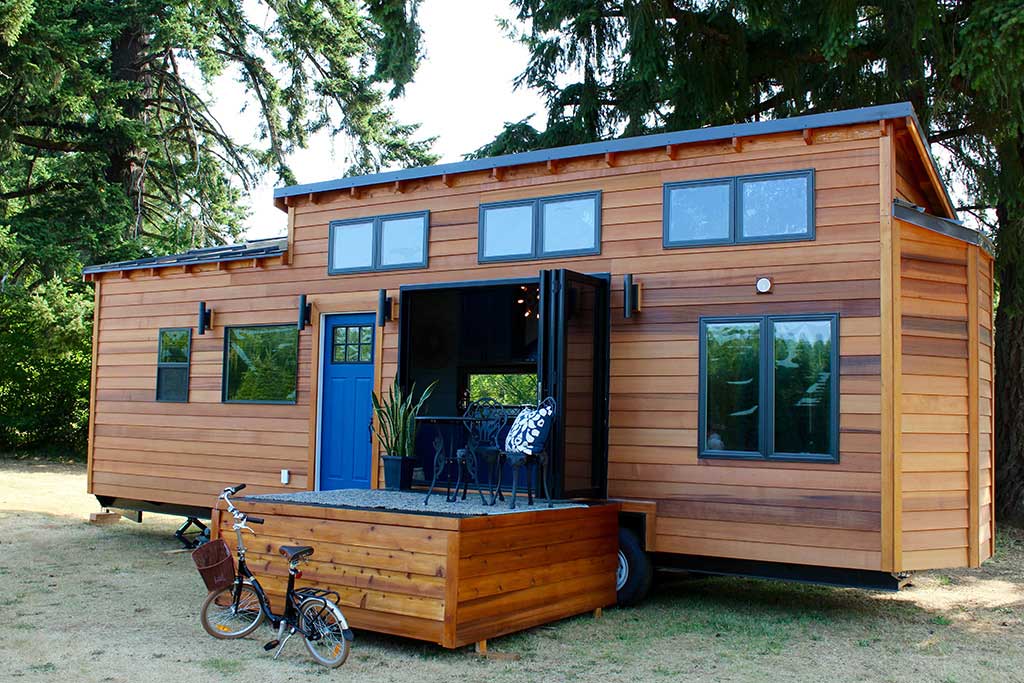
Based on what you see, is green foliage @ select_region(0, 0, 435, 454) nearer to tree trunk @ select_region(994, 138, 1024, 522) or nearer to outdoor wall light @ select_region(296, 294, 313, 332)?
outdoor wall light @ select_region(296, 294, 313, 332)

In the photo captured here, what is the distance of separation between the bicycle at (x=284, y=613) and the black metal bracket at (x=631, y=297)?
308 centimetres

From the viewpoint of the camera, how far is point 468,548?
5855 millimetres

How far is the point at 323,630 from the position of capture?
226 inches

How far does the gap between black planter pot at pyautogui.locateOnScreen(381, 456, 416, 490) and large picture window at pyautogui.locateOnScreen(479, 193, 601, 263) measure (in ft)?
6.12

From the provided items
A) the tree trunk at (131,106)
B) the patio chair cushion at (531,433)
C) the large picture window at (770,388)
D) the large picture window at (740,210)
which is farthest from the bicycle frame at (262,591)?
the tree trunk at (131,106)

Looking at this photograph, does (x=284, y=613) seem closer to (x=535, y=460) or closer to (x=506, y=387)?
(x=535, y=460)

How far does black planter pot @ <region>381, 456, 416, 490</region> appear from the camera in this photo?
8.11 m

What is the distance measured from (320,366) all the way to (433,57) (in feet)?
23.6

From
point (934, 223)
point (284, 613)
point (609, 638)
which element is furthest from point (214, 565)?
point (934, 223)

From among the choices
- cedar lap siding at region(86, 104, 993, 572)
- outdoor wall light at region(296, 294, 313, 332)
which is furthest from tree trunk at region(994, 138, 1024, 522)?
outdoor wall light at region(296, 294, 313, 332)

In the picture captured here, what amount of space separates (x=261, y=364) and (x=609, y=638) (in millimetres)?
5041

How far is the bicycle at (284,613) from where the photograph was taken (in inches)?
225

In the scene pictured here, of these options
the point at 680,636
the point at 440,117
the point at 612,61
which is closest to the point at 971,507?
the point at 680,636

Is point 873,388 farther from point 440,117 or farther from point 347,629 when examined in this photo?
point 440,117
